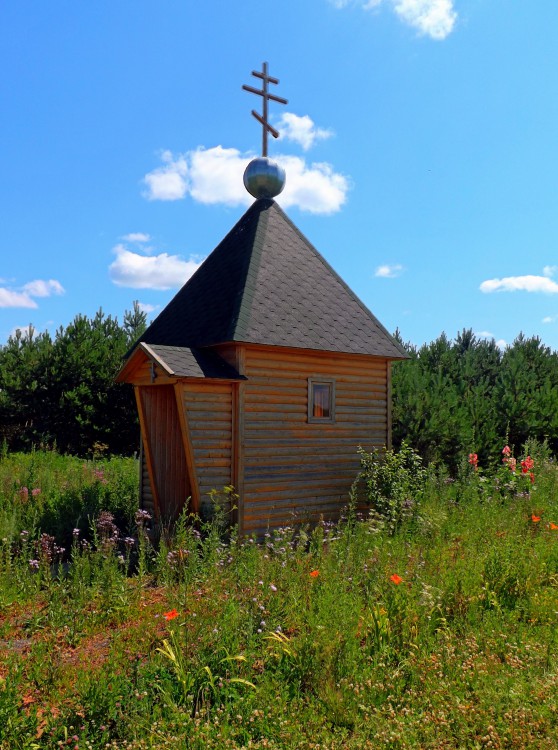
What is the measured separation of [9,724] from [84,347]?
52.4 ft

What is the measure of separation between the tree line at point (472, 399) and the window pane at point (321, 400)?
301cm

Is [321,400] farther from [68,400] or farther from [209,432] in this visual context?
[68,400]

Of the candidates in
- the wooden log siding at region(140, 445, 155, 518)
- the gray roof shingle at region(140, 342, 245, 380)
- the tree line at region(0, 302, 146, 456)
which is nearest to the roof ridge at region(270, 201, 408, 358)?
the gray roof shingle at region(140, 342, 245, 380)

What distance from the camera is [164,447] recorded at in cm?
1057

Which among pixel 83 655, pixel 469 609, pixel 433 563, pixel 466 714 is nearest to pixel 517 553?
pixel 433 563

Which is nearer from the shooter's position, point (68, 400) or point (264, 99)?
point (264, 99)

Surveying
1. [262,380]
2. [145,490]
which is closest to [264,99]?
[262,380]

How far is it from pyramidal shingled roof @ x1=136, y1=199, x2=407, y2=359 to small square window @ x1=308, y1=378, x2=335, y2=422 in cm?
61

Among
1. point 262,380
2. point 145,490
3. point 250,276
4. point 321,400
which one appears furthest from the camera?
point 145,490

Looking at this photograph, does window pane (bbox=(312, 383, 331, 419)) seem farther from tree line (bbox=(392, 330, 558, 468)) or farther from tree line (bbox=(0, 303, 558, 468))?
tree line (bbox=(0, 303, 558, 468))

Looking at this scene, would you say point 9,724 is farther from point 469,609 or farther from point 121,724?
point 469,609

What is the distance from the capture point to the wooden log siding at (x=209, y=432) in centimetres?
894

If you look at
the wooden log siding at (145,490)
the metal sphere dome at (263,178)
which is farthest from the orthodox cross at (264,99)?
the wooden log siding at (145,490)

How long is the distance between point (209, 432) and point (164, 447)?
176 cm
